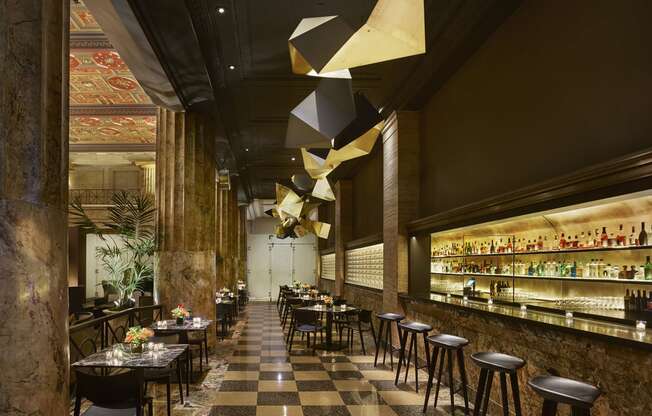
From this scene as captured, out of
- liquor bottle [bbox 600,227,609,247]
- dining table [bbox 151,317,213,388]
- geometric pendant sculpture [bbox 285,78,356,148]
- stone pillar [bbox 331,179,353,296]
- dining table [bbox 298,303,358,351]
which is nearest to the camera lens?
liquor bottle [bbox 600,227,609,247]

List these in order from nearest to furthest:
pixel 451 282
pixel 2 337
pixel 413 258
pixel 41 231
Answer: pixel 2 337 < pixel 41 231 < pixel 451 282 < pixel 413 258

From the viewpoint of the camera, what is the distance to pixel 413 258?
8.13 m

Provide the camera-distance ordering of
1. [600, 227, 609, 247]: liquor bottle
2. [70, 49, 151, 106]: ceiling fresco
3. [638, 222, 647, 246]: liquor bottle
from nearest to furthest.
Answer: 1. [638, 222, 647, 246]: liquor bottle
2. [600, 227, 609, 247]: liquor bottle
3. [70, 49, 151, 106]: ceiling fresco

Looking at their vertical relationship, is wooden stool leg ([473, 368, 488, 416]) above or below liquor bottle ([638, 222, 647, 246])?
below

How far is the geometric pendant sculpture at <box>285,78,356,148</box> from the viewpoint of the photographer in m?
4.65

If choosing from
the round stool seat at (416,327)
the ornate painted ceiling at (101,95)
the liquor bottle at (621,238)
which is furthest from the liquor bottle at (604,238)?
the ornate painted ceiling at (101,95)

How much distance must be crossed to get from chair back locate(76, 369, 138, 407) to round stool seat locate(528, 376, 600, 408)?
2393mm

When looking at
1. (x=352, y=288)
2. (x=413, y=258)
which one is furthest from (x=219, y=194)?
(x=413, y=258)

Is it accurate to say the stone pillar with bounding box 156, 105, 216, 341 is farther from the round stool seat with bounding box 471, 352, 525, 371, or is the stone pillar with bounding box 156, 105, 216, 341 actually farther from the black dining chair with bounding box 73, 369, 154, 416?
the round stool seat with bounding box 471, 352, 525, 371

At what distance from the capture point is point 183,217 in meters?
7.78

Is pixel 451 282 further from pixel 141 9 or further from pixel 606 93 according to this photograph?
pixel 141 9

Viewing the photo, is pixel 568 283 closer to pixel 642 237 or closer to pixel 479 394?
pixel 642 237

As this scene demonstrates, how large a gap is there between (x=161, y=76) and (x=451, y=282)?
15.8ft

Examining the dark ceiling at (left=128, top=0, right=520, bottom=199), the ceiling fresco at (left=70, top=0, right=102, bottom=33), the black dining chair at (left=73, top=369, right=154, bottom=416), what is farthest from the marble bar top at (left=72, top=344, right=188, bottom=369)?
the ceiling fresco at (left=70, top=0, right=102, bottom=33)
